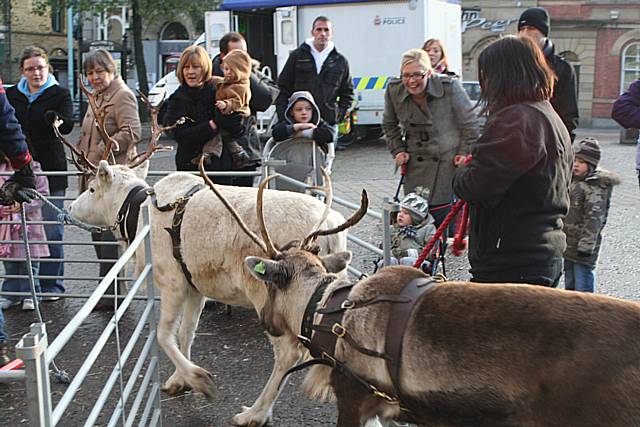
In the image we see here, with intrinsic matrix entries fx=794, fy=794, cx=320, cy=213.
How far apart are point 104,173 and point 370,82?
45.5 feet

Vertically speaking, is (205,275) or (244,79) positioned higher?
(244,79)

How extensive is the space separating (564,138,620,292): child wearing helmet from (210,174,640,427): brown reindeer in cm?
311

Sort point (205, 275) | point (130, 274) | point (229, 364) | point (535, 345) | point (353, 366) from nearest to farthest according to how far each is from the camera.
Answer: point (535, 345) < point (353, 366) < point (205, 275) < point (229, 364) < point (130, 274)

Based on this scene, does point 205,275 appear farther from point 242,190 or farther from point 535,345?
point 535,345

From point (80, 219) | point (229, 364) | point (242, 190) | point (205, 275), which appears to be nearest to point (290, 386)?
point (229, 364)

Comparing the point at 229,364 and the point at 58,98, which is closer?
the point at 229,364

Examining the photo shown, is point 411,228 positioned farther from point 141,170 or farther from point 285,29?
point 285,29

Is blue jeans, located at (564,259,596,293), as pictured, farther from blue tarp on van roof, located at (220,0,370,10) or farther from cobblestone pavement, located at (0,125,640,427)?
blue tarp on van roof, located at (220,0,370,10)

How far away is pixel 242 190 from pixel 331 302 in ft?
6.45

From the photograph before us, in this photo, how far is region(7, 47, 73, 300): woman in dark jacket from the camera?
22.6 ft

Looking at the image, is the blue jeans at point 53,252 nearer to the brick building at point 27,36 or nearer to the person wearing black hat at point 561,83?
the person wearing black hat at point 561,83

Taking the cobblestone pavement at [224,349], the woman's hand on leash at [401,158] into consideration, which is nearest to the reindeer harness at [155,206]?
the cobblestone pavement at [224,349]

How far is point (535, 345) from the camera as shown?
2732mm

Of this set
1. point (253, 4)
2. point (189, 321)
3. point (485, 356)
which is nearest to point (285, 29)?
point (253, 4)
